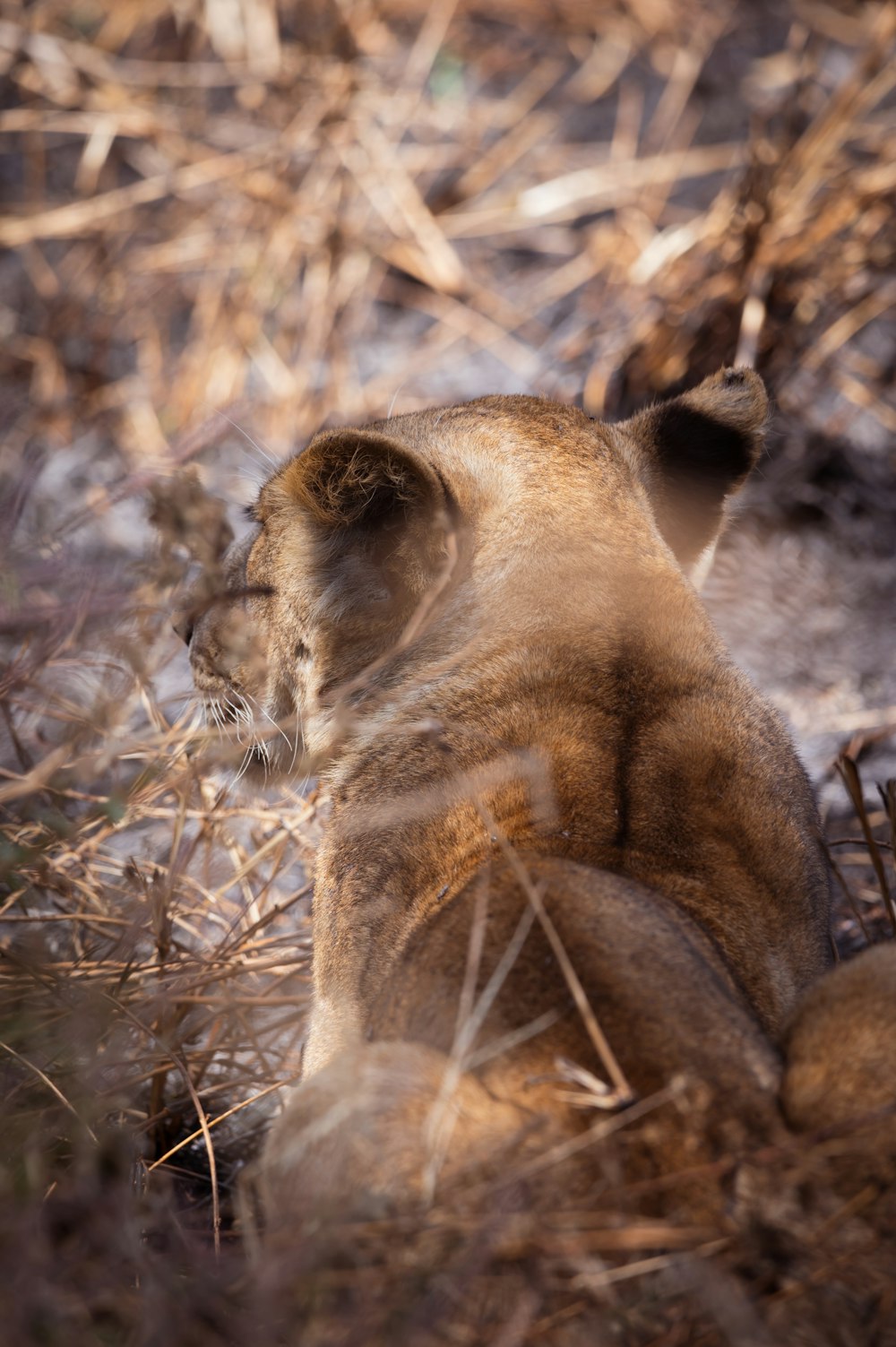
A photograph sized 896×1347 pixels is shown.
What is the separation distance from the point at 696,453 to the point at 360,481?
→ 85 centimetres

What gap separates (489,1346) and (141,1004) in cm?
124

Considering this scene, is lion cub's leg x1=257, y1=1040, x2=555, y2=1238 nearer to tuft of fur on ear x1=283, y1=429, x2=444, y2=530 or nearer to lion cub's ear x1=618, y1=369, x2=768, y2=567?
tuft of fur on ear x1=283, y1=429, x2=444, y2=530

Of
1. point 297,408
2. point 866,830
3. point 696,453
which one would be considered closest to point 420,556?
point 696,453

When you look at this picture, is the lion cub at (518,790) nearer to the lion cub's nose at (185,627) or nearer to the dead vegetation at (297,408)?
the lion cub's nose at (185,627)

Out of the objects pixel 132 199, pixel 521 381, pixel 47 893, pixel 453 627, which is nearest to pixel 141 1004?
pixel 47 893

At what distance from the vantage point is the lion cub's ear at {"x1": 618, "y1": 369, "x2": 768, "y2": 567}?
275 centimetres

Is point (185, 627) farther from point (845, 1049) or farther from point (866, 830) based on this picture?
point (845, 1049)

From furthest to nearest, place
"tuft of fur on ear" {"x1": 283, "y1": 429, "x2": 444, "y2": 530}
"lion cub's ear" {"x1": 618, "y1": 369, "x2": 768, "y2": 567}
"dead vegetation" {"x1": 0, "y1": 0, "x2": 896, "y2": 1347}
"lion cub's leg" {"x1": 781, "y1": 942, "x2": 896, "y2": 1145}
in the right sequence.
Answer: "lion cub's ear" {"x1": 618, "y1": 369, "x2": 768, "y2": 567}
"tuft of fur on ear" {"x1": 283, "y1": 429, "x2": 444, "y2": 530}
"lion cub's leg" {"x1": 781, "y1": 942, "x2": 896, "y2": 1145}
"dead vegetation" {"x1": 0, "y1": 0, "x2": 896, "y2": 1347}

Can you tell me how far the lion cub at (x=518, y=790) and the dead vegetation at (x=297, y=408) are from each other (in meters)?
0.13

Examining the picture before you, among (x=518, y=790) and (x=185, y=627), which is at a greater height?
(x=185, y=627)

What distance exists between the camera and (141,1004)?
2457 millimetres

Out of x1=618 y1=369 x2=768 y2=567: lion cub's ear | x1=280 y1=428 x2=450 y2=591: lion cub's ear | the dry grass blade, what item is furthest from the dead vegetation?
x1=618 y1=369 x2=768 y2=567: lion cub's ear

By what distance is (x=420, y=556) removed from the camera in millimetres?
2352

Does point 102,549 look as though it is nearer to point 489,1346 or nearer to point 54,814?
point 54,814
